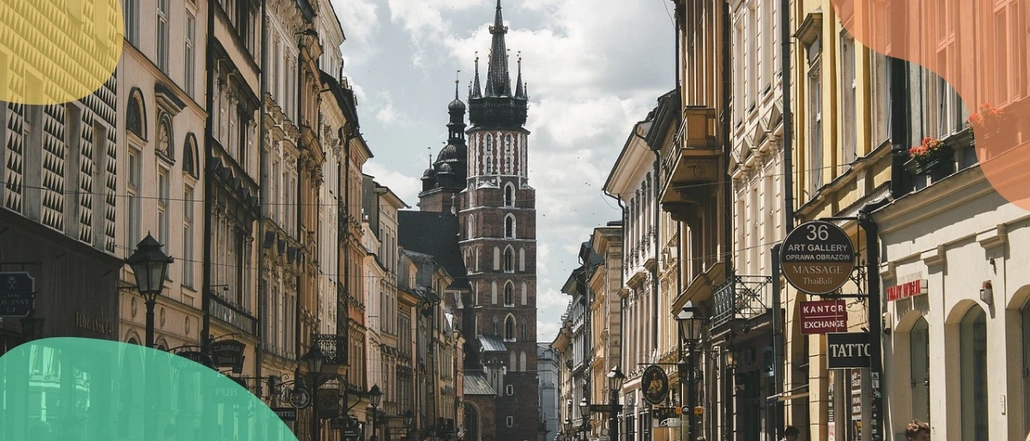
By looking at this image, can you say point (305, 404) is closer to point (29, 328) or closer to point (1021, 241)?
point (29, 328)

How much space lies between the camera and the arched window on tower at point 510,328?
193m

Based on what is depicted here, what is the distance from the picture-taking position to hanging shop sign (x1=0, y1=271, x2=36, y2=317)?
1525cm

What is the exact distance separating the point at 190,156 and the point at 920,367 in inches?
555

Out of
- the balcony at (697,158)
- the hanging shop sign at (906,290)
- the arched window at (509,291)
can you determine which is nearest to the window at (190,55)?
the balcony at (697,158)

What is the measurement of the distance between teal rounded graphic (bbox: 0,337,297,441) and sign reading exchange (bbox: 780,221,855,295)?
7.88 metres

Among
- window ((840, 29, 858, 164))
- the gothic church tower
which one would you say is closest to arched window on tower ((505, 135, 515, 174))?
the gothic church tower

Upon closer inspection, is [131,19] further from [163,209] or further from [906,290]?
[906,290]

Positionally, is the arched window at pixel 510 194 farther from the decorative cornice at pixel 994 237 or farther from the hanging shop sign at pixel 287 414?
the decorative cornice at pixel 994 237

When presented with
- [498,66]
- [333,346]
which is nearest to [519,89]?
[498,66]

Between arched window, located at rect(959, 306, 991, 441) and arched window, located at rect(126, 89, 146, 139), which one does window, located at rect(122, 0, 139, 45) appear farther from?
arched window, located at rect(959, 306, 991, 441)

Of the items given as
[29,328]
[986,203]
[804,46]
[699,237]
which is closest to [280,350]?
[699,237]

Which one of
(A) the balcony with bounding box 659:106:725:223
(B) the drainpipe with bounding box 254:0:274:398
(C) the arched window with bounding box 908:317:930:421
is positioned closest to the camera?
(C) the arched window with bounding box 908:317:930:421

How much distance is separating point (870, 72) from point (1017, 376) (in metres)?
5.45

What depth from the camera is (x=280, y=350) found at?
141 ft
